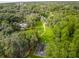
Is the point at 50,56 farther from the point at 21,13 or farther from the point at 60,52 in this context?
the point at 21,13

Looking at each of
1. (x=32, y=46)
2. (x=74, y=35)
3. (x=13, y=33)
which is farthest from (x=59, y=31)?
(x=13, y=33)

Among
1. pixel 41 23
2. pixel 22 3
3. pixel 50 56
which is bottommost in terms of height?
pixel 50 56

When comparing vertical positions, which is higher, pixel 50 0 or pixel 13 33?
pixel 50 0

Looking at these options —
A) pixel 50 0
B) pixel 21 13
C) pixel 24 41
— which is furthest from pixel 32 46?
pixel 50 0

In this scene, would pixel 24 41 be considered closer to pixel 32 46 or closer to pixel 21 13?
pixel 32 46

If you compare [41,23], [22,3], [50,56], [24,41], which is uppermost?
[22,3]

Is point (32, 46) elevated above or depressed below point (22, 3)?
below
